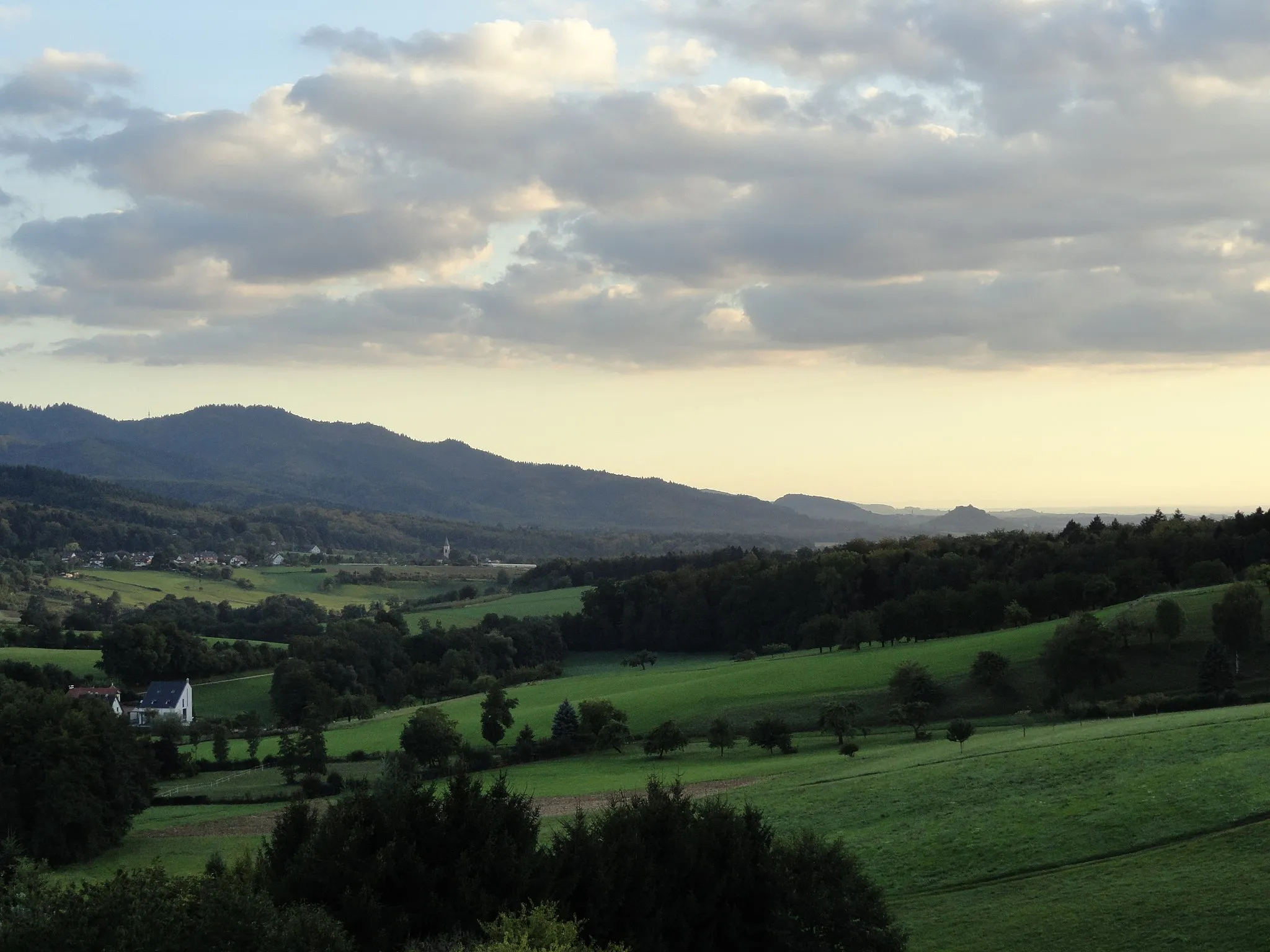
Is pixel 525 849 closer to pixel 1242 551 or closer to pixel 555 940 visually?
pixel 555 940

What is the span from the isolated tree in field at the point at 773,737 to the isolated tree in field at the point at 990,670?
13.2 m

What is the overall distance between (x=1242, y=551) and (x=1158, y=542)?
21.1ft

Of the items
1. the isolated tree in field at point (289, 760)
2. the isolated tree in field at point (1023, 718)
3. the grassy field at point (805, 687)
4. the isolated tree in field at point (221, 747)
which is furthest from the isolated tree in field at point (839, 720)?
the isolated tree in field at point (221, 747)

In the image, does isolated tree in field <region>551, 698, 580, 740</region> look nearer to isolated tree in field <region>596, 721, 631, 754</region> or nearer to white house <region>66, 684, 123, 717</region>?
isolated tree in field <region>596, 721, 631, 754</region>

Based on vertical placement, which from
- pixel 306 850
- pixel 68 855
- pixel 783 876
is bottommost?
pixel 68 855

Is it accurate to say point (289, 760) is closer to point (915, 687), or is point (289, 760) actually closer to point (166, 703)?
point (166, 703)

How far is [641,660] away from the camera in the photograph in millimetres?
116312

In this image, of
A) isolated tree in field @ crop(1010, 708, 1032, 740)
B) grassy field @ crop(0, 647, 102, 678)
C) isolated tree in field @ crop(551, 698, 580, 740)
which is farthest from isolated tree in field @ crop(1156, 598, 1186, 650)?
grassy field @ crop(0, 647, 102, 678)

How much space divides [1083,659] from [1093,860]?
34288 mm

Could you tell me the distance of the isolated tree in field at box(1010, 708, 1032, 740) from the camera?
61.8 meters

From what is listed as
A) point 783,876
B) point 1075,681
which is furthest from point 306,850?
point 1075,681

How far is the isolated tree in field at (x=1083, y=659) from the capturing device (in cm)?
6700

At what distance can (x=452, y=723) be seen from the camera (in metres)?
72.2

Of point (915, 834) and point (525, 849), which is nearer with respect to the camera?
point (525, 849)
